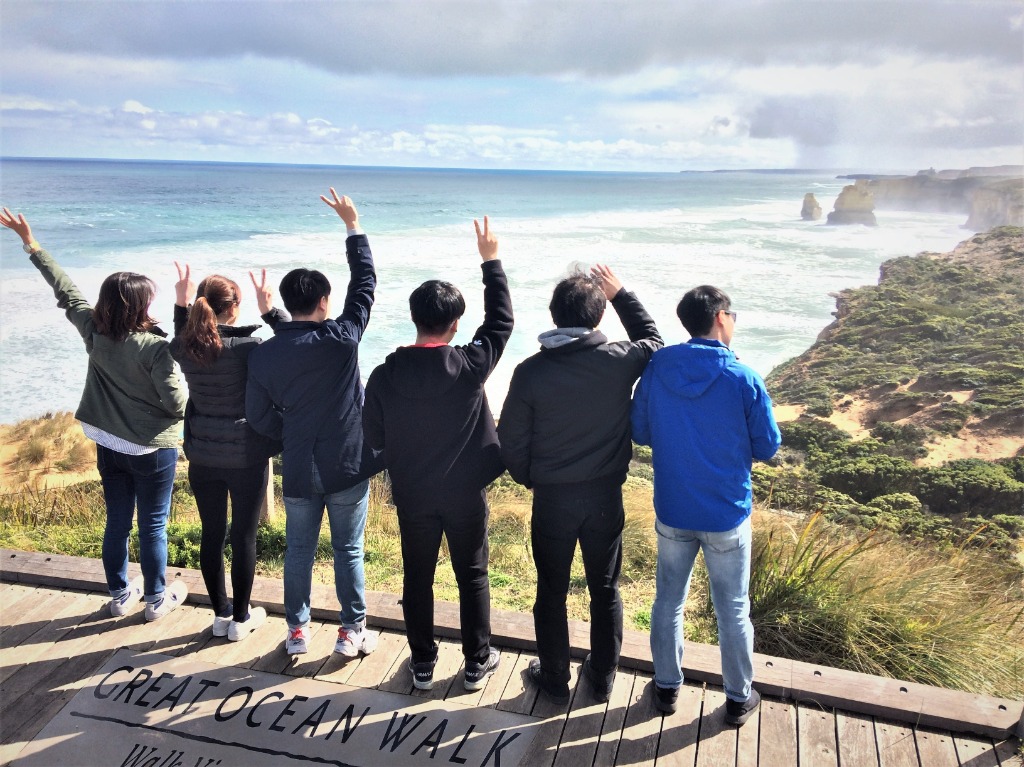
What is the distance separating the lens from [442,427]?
8.18 feet

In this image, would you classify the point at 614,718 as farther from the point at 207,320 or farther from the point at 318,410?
the point at 207,320

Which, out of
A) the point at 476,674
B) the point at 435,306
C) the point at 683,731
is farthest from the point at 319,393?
the point at 683,731

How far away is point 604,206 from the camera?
7756 centimetres

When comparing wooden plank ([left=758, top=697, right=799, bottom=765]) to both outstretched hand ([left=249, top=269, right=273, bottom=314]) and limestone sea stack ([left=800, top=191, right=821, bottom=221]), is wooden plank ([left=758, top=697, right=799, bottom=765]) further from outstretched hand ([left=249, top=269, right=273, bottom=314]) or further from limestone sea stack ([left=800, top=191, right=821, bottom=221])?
limestone sea stack ([left=800, top=191, right=821, bottom=221])

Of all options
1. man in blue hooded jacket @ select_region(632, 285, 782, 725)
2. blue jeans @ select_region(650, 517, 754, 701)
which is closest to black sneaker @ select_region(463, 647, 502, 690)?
blue jeans @ select_region(650, 517, 754, 701)

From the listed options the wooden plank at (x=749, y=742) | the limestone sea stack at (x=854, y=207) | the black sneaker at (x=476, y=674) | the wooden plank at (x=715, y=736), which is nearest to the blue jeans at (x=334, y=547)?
the black sneaker at (x=476, y=674)

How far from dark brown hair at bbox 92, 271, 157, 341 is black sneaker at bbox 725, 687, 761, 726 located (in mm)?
2617

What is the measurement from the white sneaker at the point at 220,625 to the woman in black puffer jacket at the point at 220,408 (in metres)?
0.28

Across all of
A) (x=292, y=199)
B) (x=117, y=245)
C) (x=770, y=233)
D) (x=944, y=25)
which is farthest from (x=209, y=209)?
(x=944, y=25)

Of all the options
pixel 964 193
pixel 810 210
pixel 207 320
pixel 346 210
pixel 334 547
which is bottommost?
pixel 810 210

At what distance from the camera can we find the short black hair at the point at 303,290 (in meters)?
2.65

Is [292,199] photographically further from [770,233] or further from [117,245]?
[770,233]

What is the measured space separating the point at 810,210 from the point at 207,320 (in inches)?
3100

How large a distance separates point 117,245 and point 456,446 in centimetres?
4733
